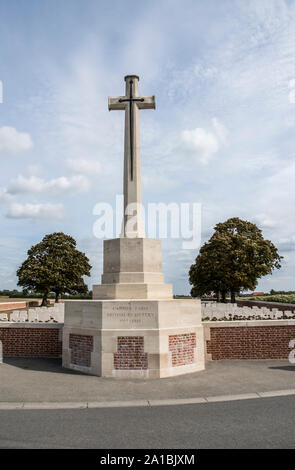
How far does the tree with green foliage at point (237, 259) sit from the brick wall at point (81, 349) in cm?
2123

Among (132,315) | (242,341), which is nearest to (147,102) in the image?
(132,315)

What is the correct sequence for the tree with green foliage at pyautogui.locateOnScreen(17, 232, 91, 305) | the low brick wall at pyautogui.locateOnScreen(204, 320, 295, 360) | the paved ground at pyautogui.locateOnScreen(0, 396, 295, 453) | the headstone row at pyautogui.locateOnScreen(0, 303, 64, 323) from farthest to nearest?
1. the tree with green foliage at pyautogui.locateOnScreen(17, 232, 91, 305)
2. the headstone row at pyautogui.locateOnScreen(0, 303, 64, 323)
3. the low brick wall at pyautogui.locateOnScreen(204, 320, 295, 360)
4. the paved ground at pyautogui.locateOnScreen(0, 396, 295, 453)

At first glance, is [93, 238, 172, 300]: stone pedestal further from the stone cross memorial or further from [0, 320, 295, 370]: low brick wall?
[0, 320, 295, 370]: low brick wall

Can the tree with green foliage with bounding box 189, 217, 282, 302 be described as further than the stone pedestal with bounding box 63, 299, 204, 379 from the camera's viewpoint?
Yes

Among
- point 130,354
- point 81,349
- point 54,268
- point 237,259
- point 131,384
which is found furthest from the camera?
point 54,268

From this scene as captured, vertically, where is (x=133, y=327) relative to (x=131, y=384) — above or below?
above

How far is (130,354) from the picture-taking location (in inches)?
332

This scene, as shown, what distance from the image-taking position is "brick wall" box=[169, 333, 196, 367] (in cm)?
872

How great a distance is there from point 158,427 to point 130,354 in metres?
3.48

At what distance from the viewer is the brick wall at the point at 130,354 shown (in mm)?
8383

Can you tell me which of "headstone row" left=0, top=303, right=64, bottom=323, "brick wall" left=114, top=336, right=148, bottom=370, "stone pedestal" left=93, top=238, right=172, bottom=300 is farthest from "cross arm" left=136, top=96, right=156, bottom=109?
"headstone row" left=0, top=303, right=64, bottom=323

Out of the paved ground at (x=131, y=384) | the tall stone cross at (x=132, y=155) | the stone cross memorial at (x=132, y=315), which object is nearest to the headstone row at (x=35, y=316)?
the paved ground at (x=131, y=384)

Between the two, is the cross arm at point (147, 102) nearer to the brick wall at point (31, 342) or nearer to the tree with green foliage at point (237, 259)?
the brick wall at point (31, 342)

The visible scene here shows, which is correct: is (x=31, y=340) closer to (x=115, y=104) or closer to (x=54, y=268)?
(x=115, y=104)
